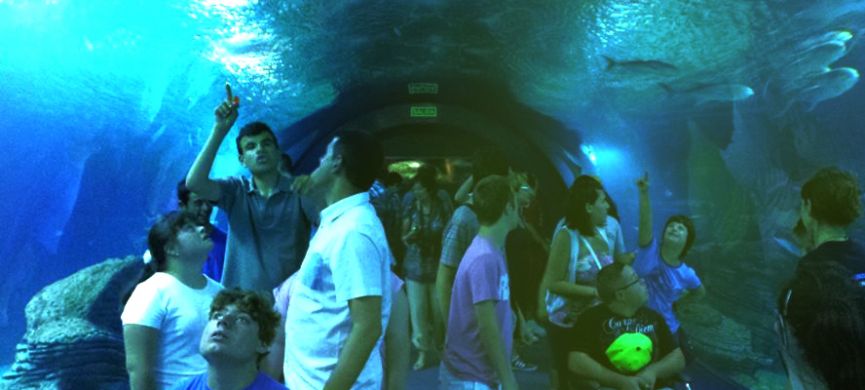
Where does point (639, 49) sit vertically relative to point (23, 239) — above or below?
above

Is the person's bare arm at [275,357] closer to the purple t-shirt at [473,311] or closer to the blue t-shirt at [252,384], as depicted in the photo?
the blue t-shirt at [252,384]

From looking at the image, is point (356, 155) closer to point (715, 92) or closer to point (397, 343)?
point (397, 343)

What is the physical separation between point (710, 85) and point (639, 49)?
1.02 m

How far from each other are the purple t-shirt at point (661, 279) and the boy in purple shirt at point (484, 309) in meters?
2.27

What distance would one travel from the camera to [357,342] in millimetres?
2490

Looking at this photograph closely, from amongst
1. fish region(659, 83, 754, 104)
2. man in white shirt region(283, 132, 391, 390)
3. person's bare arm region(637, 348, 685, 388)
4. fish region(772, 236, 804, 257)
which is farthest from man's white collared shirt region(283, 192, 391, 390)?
fish region(659, 83, 754, 104)

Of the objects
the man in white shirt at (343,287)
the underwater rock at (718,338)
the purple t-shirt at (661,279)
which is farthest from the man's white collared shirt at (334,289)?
the underwater rock at (718,338)

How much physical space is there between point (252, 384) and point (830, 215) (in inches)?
107

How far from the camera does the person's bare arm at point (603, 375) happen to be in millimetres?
3791

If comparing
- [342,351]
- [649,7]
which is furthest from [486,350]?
[649,7]

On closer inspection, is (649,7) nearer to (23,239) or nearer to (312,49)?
(312,49)

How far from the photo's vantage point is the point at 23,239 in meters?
8.03

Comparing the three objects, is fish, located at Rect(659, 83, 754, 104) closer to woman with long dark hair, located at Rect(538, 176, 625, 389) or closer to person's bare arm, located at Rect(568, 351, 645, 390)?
woman with long dark hair, located at Rect(538, 176, 625, 389)

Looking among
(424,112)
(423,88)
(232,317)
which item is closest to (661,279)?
(232,317)
